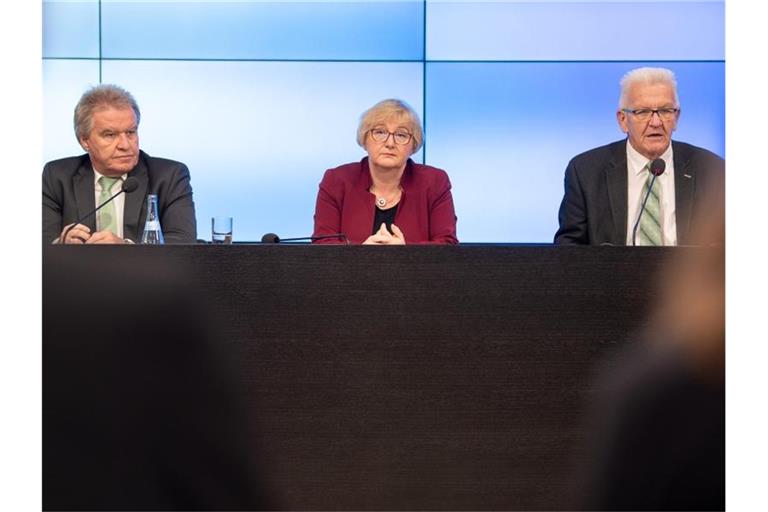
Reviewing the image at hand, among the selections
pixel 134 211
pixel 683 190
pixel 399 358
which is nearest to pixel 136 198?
pixel 134 211

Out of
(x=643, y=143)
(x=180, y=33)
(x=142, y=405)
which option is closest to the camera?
(x=142, y=405)

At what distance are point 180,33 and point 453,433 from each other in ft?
10.1

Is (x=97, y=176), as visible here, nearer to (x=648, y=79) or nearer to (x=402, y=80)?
(x=648, y=79)

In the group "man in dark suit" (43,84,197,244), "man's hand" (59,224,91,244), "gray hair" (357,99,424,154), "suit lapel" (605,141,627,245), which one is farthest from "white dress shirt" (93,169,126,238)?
"suit lapel" (605,141,627,245)

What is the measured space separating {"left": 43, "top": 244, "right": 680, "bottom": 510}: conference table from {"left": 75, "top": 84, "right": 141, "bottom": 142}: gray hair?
112 cm

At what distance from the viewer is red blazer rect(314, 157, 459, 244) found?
3074mm

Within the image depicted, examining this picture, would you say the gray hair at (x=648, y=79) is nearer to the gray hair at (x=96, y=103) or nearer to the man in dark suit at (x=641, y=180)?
the man in dark suit at (x=641, y=180)

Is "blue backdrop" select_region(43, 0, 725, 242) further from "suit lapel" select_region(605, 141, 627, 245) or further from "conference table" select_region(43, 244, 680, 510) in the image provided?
"conference table" select_region(43, 244, 680, 510)

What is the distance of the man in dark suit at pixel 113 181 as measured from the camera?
9.52ft

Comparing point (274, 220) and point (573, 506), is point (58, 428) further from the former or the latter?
point (274, 220)

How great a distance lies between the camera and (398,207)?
3.09 m

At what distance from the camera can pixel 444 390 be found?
1896 millimetres
